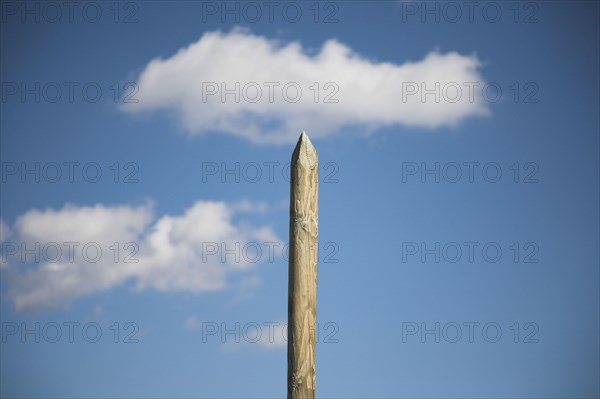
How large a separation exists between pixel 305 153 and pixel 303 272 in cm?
123

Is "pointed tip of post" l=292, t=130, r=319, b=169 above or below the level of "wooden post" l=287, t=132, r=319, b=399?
above

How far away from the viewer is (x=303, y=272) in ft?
22.0

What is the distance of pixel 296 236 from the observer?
676 centimetres

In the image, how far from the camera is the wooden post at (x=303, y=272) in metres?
6.53

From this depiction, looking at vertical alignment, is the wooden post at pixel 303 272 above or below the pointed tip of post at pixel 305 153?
below

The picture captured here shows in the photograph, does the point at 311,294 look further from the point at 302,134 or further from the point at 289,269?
the point at 302,134

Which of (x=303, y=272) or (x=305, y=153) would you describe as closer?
(x=303, y=272)

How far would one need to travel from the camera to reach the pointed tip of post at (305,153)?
271 inches

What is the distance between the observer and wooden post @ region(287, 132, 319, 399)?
653cm

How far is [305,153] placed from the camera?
6.93 metres

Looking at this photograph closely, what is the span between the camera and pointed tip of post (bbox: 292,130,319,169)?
22.6 ft

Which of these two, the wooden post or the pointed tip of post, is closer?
the wooden post

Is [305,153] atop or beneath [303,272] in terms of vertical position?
atop

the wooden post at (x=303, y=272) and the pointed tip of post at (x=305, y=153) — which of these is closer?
the wooden post at (x=303, y=272)
